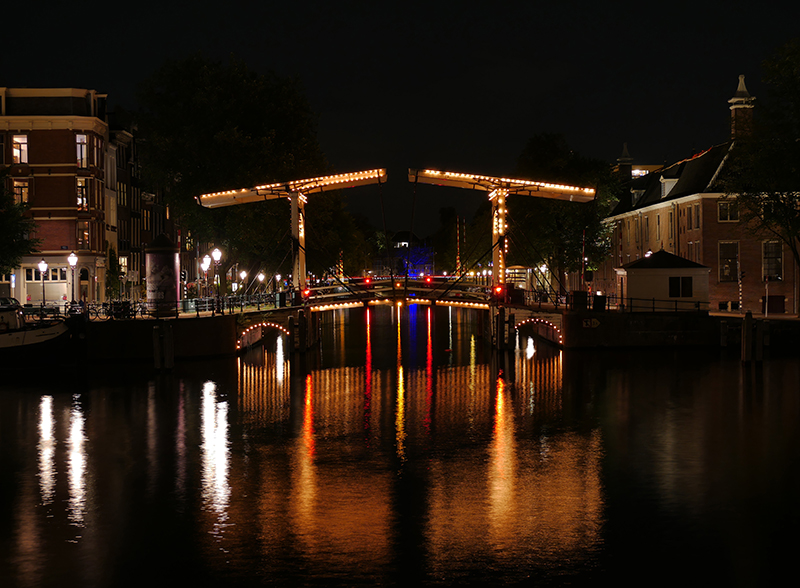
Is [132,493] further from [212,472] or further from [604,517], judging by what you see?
[604,517]

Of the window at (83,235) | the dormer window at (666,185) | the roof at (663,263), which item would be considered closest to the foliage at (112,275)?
the window at (83,235)

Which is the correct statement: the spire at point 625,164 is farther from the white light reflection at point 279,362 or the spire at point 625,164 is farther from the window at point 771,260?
the white light reflection at point 279,362

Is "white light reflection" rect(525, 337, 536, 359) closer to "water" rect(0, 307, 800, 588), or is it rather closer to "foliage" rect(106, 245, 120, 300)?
"water" rect(0, 307, 800, 588)

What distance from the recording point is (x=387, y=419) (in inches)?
987

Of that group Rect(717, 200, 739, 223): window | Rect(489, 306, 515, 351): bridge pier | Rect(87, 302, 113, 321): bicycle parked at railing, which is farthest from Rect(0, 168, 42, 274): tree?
Rect(717, 200, 739, 223): window

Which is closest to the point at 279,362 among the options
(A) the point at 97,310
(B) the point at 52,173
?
(A) the point at 97,310

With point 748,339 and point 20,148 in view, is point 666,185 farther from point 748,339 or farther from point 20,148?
point 20,148

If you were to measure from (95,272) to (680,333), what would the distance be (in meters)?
34.2

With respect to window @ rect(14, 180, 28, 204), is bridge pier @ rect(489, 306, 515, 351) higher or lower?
lower

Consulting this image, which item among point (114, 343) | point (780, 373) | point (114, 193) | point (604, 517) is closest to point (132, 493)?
point (604, 517)

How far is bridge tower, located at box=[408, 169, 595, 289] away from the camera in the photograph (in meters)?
40.3

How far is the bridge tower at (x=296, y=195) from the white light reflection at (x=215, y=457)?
12.3m

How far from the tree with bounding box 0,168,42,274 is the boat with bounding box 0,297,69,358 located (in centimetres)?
1040

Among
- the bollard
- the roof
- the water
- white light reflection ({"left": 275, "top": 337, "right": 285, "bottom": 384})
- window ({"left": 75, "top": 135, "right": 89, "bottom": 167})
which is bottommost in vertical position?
the water
